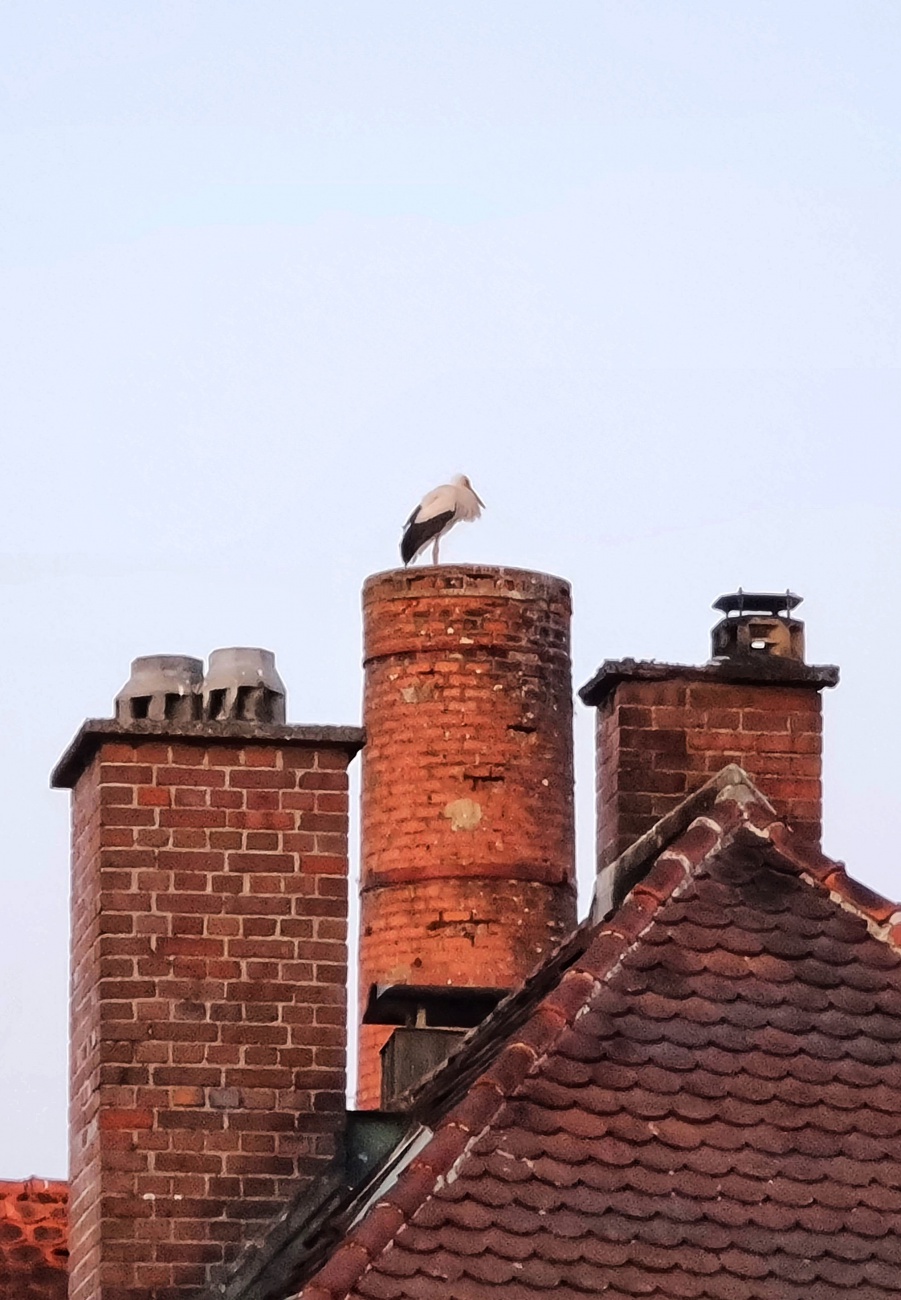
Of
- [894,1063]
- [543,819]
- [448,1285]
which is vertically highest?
[543,819]

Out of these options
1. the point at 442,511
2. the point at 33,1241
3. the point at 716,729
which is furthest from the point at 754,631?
the point at 442,511

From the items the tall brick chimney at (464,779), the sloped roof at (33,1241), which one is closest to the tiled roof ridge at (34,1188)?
the sloped roof at (33,1241)

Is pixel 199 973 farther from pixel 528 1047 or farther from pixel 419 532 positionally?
pixel 419 532

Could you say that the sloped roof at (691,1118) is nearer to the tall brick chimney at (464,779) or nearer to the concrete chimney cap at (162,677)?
the concrete chimney cap at (162,677)

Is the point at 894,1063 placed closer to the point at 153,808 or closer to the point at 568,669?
the point at 153,808

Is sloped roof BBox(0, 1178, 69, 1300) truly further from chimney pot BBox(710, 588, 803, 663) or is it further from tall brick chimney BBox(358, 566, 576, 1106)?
tall brick chimney BBox(358, 566, 576, 1106)

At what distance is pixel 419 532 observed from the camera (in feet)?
70.1

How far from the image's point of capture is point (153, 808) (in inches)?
430

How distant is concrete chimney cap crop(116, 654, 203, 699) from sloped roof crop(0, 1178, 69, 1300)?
2524 millimetres

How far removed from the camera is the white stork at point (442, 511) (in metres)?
21.2

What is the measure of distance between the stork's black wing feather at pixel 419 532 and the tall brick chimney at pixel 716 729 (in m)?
9.77

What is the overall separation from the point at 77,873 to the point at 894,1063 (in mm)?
3102

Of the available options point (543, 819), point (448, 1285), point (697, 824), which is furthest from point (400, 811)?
point (448, 1285)

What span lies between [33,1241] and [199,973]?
98.3 inches
